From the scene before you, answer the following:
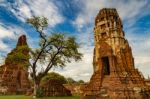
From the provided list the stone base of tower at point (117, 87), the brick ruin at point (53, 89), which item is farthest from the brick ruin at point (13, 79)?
the stone base of tower at point (117, 87)

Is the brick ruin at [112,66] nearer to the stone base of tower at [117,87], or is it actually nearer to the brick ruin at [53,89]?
the stone base of tower at [117,87]

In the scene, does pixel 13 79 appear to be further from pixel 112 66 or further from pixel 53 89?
pixel 112 66

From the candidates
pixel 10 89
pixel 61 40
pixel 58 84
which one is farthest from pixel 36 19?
pixel 10 89

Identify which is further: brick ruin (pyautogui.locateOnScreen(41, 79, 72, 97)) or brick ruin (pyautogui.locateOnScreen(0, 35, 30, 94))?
brick ruin (pyautogui.locateOnScreen(0, 35, 30, 94))

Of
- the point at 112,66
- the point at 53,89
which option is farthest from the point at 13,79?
the point at 112,66

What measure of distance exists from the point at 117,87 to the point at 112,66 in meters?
2.53

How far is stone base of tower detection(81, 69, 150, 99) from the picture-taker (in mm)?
19059

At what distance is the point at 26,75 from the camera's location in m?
57.6

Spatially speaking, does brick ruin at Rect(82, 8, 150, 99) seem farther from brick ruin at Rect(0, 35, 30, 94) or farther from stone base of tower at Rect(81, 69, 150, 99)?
brick ruin at Rect(0, 35, 30, 94)

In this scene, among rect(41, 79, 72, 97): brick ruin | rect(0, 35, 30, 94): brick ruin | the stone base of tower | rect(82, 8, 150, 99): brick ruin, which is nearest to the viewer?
the stone base of tower

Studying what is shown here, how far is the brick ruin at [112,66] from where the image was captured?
19406mm

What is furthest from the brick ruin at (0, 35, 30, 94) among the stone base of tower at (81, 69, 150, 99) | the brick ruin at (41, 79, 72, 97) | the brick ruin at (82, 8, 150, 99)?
the stone base of tower at (81, 69, 150, 99)

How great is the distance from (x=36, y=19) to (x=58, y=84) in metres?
12.9

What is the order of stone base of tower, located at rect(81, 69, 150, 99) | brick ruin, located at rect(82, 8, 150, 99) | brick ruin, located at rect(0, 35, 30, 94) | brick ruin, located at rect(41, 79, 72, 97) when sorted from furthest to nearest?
brick ruin, located at rect(0, 35, 30, 94) < brick ruin, located at rect(41, 79, 72, 97) < brick ruin, located at rect(82, 8, 150, 99) < stone base of tower, located at rect(81, 69, 150, 99)
